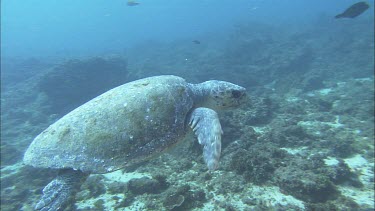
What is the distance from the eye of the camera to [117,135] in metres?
4.31

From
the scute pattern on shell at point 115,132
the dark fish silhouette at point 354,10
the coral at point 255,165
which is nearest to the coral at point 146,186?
the coral at point 255,165

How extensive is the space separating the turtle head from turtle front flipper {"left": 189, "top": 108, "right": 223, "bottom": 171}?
2.56 ft

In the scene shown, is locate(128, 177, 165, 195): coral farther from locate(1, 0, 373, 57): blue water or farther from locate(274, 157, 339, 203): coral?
locate(1, 0, 373, 57): blue water

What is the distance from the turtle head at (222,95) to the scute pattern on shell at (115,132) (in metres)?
1.03

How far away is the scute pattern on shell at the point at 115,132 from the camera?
423 centimetres

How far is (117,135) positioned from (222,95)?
246 cm

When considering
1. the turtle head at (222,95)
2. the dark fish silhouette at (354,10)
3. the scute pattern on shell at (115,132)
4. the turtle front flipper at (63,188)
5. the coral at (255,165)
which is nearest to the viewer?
the scute pattern on shell at (115,132)

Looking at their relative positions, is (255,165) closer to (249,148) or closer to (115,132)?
(249,148)

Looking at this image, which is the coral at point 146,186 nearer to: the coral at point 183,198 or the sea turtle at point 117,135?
the coral at point 183,198

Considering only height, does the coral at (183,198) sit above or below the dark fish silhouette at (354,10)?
below

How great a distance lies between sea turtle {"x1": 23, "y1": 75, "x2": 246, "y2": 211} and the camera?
13.9 ft

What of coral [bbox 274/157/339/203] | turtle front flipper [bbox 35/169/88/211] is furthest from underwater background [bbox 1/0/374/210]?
turtle front flipper [bbox 35/169/88/211]

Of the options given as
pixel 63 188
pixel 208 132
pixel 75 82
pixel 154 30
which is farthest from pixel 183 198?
pixel 154 30

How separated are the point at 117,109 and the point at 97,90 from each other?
42.8 ft
